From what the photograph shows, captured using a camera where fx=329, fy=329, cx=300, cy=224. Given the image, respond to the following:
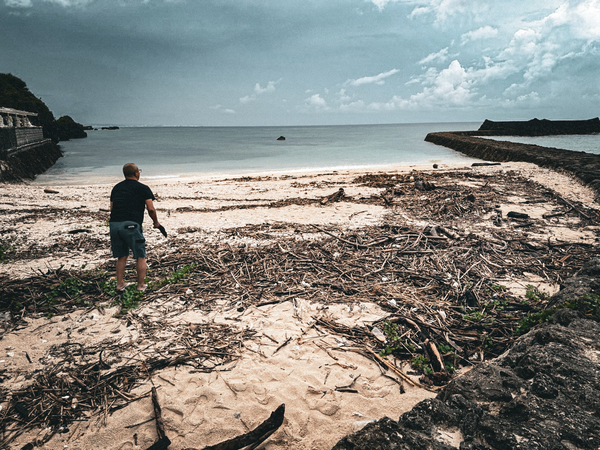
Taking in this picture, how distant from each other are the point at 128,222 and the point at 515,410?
16.5ft

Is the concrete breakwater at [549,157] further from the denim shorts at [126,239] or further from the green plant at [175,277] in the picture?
Answer: the denim shorts at [126,239]

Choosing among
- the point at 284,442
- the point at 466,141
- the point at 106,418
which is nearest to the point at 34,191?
the point at 106,418

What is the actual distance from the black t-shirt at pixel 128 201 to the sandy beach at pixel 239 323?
3.90 feet

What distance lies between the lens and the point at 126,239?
4973 mm

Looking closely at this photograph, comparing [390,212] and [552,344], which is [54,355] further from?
[390,212]

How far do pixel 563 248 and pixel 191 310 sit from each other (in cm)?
701

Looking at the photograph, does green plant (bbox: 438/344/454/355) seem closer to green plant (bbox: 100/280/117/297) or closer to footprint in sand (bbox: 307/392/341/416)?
footprint in sand (bbox: 307/392/341/416)

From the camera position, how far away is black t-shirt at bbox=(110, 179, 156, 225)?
4953 millimetres

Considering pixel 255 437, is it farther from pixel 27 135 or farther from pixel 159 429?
pixel 27 135

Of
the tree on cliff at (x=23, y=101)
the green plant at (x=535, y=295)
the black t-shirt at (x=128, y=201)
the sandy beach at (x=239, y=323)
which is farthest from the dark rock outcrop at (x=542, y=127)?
the tree on cliff at (x=23, y=101)

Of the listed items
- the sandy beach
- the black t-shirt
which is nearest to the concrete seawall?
the sandy beach

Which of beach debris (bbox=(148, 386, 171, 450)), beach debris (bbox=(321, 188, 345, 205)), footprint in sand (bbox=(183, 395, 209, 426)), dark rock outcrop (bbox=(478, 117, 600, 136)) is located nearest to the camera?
beach debris (bbox=(148, 386, 171, 450))

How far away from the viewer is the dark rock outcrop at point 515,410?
1.94 meters

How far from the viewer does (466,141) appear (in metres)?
36.2
